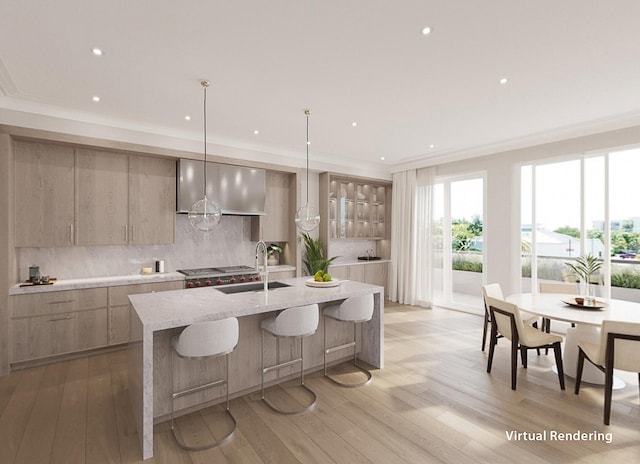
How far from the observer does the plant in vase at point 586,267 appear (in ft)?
14.3

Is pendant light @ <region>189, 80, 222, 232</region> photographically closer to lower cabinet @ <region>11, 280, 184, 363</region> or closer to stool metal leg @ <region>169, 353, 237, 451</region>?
stool metal leg @ <region>169, 353, 237, 451</region>

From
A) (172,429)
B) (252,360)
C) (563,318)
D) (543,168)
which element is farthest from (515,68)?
(172,429)

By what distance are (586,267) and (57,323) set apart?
6663 millimetres

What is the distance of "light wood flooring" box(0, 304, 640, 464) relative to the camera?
86.5 inches

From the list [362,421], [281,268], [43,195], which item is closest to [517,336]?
[362,421]

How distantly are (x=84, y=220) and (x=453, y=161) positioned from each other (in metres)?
5.76

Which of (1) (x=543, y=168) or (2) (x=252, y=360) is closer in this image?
(2) (x=252, y=360)

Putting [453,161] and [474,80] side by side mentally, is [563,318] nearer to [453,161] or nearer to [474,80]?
[474,80]

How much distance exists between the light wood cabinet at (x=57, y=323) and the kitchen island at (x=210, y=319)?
1.41m

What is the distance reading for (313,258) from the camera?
584cm

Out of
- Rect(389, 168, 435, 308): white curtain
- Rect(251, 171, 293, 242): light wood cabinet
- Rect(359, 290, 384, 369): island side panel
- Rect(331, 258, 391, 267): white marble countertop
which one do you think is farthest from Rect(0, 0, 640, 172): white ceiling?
Rect(331, 258, 391, 267): white marble countertop

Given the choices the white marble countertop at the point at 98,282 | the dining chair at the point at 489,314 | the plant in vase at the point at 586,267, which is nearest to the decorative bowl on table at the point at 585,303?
the dining chair at the point at 489,314

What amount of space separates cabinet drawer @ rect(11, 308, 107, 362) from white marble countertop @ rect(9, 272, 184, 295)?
0.30 metres

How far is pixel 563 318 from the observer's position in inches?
118
